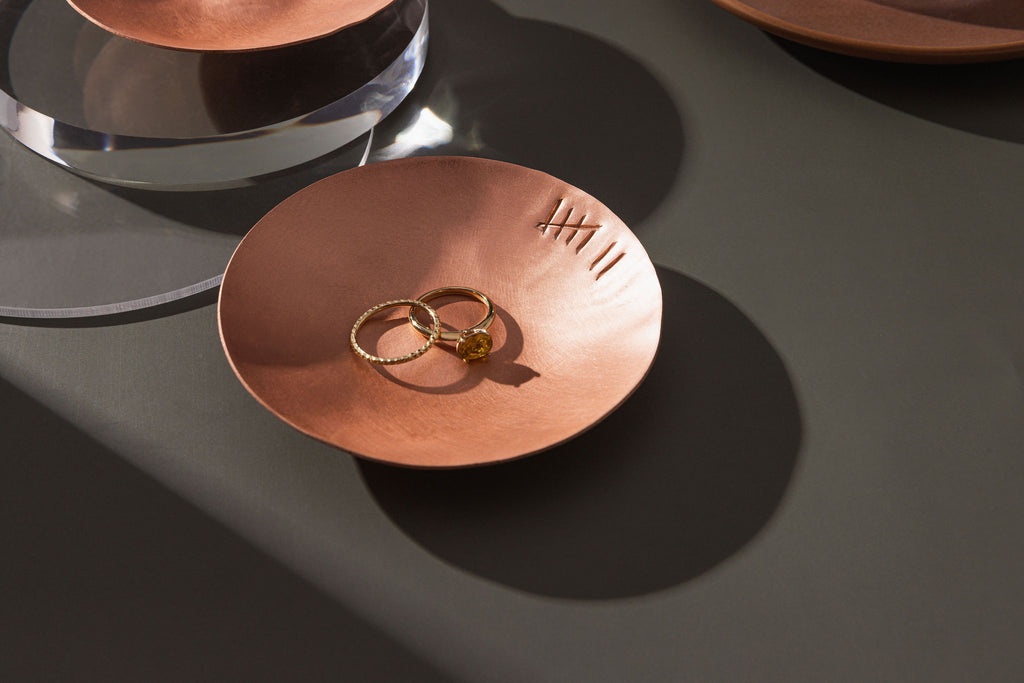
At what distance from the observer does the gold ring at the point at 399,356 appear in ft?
2.18

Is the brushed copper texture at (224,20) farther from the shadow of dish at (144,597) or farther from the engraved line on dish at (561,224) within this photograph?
the shadow of dish at (144,597)

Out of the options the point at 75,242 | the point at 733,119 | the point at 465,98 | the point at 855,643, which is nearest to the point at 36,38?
the point at 75,242

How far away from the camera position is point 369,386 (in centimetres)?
66

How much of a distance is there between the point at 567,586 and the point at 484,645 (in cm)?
6

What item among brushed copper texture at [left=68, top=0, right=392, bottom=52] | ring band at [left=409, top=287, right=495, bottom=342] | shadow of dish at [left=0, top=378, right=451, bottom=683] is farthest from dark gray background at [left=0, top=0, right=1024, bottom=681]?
brushed copper texture at [left=68, top=0, right=392, bottom=52]

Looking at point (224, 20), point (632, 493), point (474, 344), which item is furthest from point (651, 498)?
point (224, 20)

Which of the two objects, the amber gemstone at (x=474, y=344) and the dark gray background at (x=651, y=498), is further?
the amber gemstone at (x=474, y=344)

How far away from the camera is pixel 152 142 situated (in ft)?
2.79

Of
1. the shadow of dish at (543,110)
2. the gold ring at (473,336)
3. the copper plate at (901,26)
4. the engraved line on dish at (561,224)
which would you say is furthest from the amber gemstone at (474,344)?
the copper plate at (901,26)

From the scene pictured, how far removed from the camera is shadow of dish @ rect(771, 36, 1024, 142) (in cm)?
94

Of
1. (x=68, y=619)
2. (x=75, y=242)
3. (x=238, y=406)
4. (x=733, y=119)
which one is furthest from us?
(x=733, y=119)

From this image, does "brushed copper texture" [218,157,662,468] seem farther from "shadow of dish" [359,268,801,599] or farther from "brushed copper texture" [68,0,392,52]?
"brushed copper texture" [68,0,392,52]

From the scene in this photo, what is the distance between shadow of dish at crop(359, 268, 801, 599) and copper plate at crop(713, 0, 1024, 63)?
15.2 inches

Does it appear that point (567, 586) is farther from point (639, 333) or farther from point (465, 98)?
point (465, 98)
